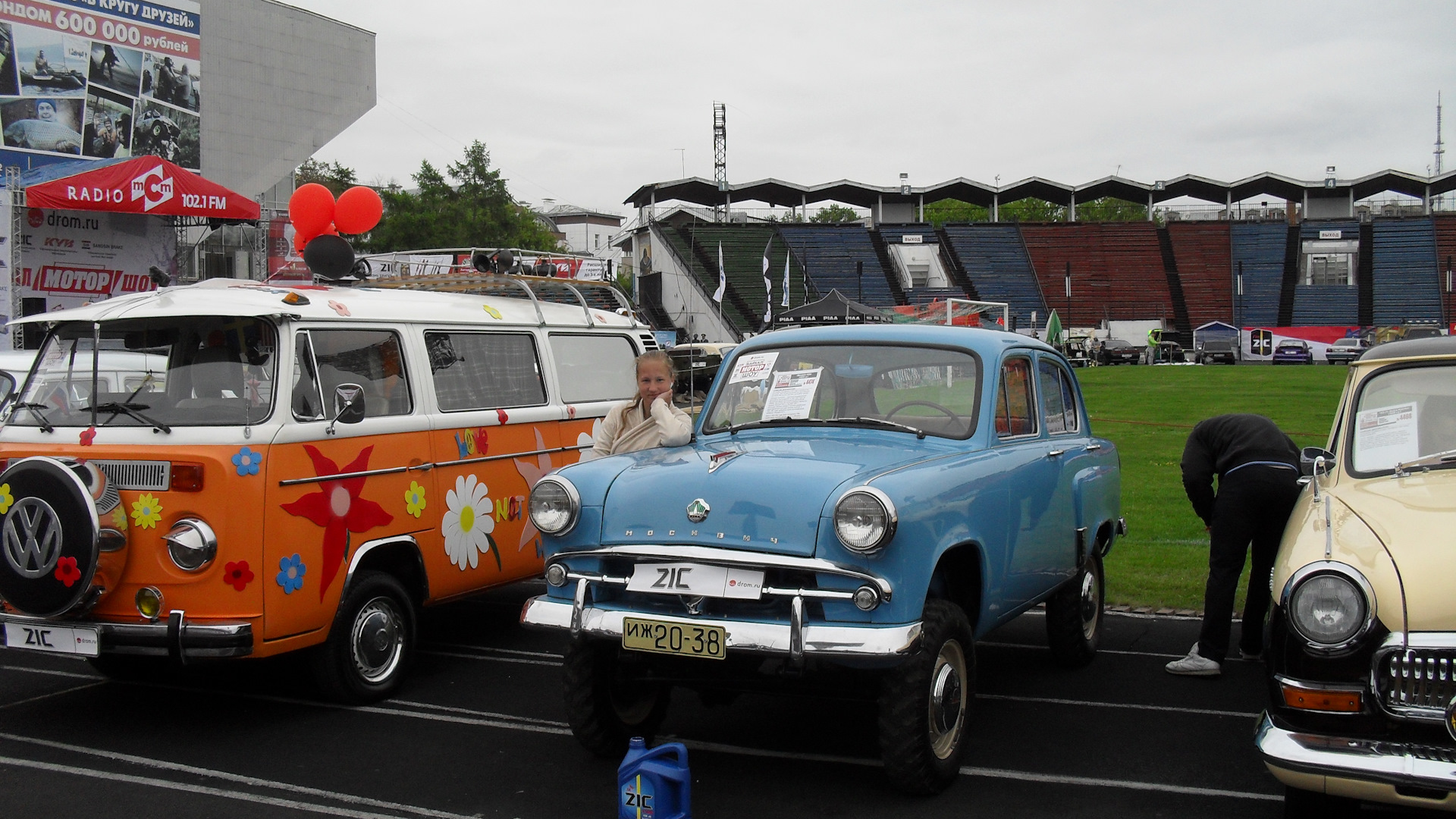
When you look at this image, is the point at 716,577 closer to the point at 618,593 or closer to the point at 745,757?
the point at 618,593

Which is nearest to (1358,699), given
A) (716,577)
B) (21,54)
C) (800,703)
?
(716,577)

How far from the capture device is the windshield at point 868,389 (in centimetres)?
544

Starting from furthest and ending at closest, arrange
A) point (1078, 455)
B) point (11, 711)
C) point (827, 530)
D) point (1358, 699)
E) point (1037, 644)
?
1. point (1037, 644)
2. point (1078, 455)
3. point (11, 711)
4. point (827, 530)
5. point (1358, 699)

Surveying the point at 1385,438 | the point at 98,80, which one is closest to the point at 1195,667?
the point at 1385,438

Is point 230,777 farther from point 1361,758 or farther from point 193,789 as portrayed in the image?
point 1361,758

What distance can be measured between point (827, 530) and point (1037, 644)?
147 inches

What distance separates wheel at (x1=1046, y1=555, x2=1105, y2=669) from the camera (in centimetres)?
642

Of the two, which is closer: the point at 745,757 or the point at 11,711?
the point at 745,757

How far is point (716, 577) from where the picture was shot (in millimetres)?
4348

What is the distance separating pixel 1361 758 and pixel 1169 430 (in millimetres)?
18455

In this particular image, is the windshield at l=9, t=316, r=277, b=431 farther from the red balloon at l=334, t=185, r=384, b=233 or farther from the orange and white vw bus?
the red balloon at l=334, t=185, r=384, b=233

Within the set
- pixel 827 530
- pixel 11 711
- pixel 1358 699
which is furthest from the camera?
pixel 11 711

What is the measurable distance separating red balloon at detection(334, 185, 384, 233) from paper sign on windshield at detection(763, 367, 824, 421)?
16.3 ft

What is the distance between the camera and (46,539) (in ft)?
17.2
